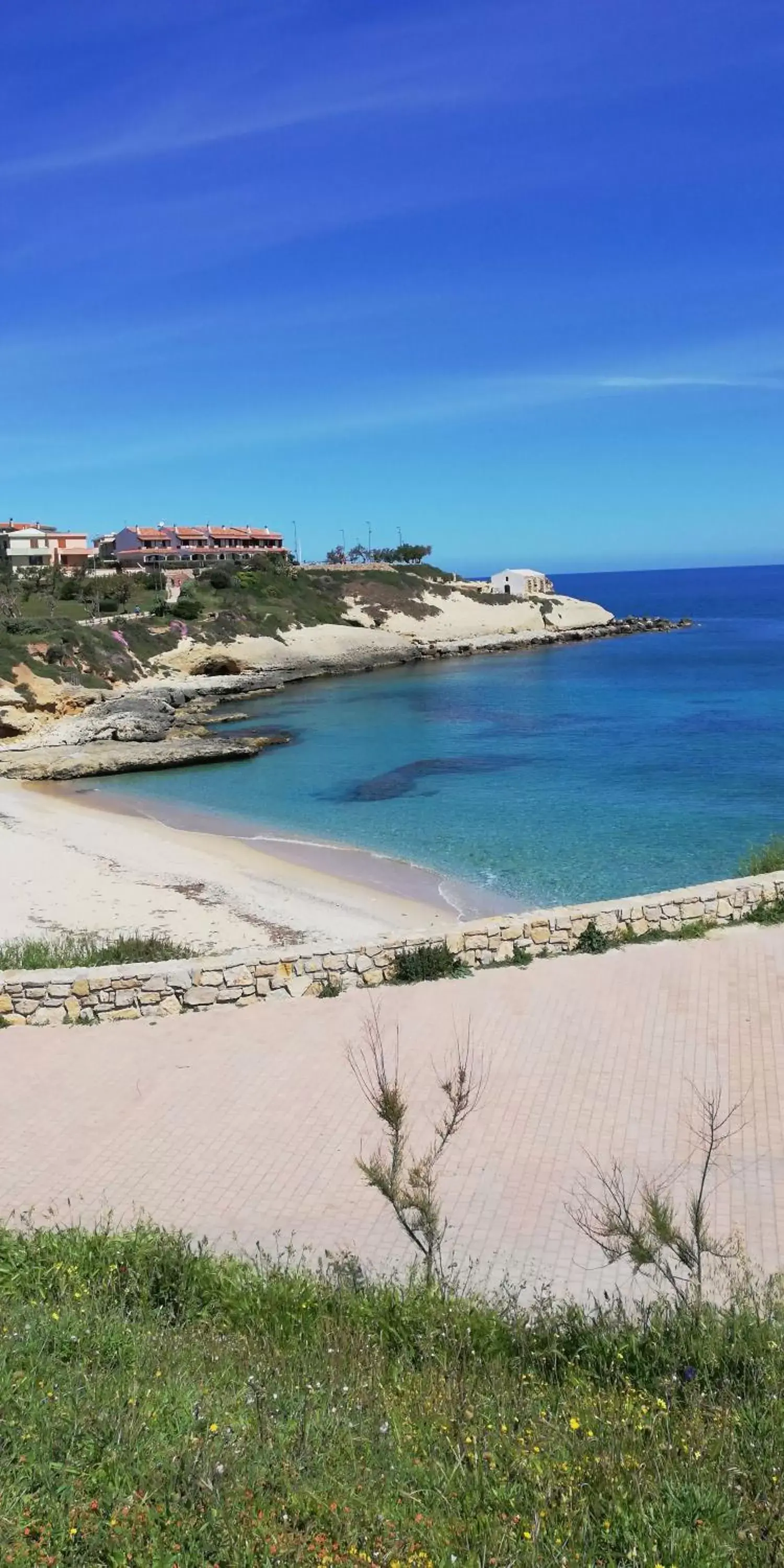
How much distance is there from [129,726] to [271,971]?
28.1m

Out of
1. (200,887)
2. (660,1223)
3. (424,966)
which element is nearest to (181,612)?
(200,887)

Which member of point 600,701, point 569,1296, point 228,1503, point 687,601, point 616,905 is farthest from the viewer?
point 687,601

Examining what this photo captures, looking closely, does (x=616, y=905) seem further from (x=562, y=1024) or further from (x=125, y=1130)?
(x=125, y=1130)

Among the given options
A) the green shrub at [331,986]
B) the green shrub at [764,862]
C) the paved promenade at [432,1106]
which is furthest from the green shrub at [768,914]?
the green shrub at [331,986]

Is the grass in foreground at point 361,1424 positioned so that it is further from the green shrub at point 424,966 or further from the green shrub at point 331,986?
the green shrub at point 424,966

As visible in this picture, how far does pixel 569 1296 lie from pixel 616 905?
716 centimetres

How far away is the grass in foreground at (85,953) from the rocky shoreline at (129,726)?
20.7 meters

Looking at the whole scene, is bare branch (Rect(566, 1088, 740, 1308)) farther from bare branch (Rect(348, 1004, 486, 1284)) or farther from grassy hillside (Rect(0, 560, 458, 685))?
grassy hillside (Rect(0, 560, 458, 685))

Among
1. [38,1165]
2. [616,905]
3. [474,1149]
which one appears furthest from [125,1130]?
[616,905]

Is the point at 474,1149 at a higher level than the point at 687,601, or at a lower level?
lower

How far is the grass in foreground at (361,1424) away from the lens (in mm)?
→ 3873

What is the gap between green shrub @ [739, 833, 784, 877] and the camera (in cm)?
1584

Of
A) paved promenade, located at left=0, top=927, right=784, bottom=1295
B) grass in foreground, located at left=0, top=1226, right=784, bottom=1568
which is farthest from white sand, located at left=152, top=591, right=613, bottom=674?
grass in foreground, located at left=0, top=1226, right=784, bottom=1568

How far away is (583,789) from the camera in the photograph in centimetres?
2750
